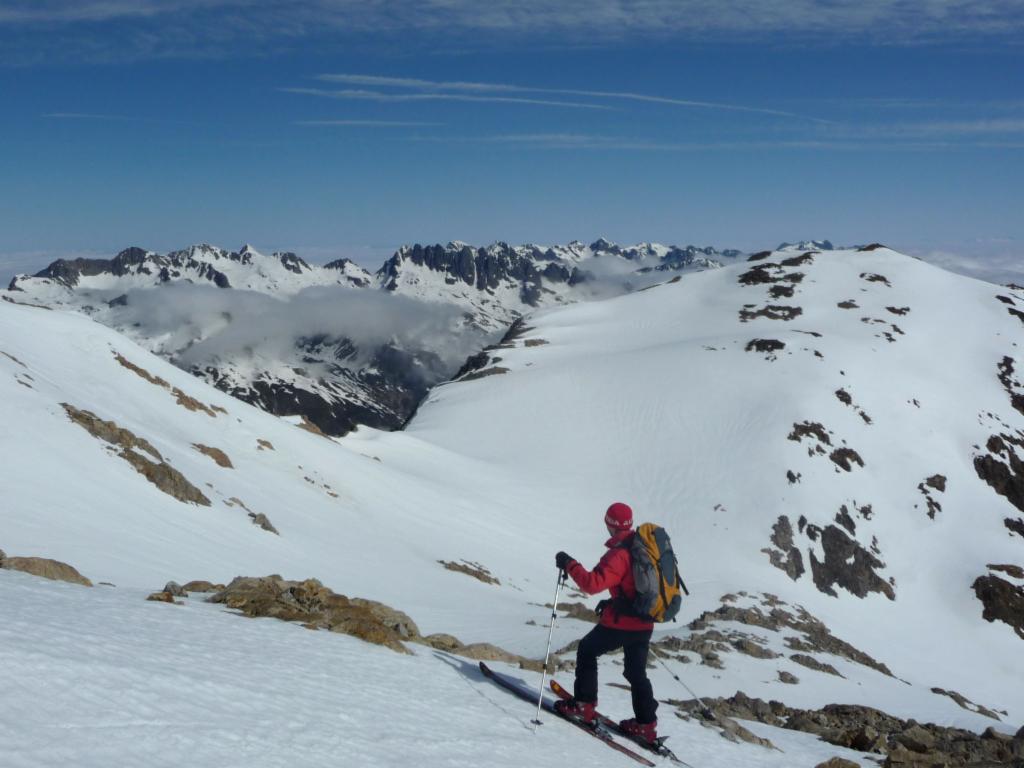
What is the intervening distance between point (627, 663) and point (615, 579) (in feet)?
4.94

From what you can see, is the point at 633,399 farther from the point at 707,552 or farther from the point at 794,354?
the point at 707,552

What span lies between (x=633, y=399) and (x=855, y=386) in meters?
23.7

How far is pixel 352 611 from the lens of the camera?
15.6 metres

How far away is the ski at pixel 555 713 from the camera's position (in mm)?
11109

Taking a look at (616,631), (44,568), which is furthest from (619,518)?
(44,568)

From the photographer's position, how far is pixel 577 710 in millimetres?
11781

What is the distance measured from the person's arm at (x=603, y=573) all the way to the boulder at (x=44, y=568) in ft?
29.6

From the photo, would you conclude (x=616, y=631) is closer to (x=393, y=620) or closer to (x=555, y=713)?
(x=555, y=713)

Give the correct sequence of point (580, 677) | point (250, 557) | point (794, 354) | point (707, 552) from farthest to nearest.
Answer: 1. point (794, 354)
2. point (707, 552)
3. point (250, 557)
4. point (580, 677)

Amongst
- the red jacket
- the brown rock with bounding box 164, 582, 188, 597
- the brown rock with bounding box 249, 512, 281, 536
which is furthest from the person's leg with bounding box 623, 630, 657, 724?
the brown rock with bounding box 249, 512, 281, 536

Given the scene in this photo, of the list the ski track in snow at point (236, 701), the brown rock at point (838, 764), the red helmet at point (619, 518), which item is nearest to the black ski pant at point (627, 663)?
the ski track in snow at point (236, 701)

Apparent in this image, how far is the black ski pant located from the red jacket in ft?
0.48

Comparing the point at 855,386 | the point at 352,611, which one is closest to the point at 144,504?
the point at 352,611

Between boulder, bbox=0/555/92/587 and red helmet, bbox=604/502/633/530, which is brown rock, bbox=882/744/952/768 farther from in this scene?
boulder, bbox=0/555/92/587
